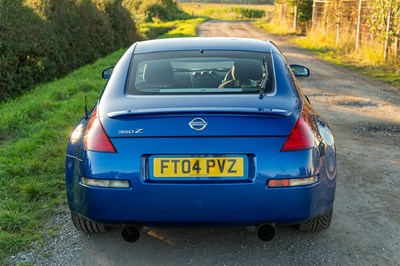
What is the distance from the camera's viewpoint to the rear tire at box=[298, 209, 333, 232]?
12.0 feet

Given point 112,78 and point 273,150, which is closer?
point 273,150

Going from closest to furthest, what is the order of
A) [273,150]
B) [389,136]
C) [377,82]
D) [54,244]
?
[273,150] < [54,244] < [389,136] < [377,82]

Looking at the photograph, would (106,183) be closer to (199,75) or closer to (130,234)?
(130,234)

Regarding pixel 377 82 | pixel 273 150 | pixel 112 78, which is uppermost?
pixel 112 78

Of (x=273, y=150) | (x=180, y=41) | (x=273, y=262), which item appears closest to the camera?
(x=273, y=150)

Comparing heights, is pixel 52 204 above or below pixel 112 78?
below

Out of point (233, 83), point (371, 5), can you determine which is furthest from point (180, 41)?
point (371, 5)

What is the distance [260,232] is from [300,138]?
0.66 m

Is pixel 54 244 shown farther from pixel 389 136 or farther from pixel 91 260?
pixel 389 136

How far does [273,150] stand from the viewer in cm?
305

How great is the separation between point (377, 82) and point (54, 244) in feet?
34.1

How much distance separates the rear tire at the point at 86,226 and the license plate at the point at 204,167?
0.95 meters

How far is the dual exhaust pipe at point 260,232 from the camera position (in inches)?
125

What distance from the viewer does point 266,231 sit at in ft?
10.4
